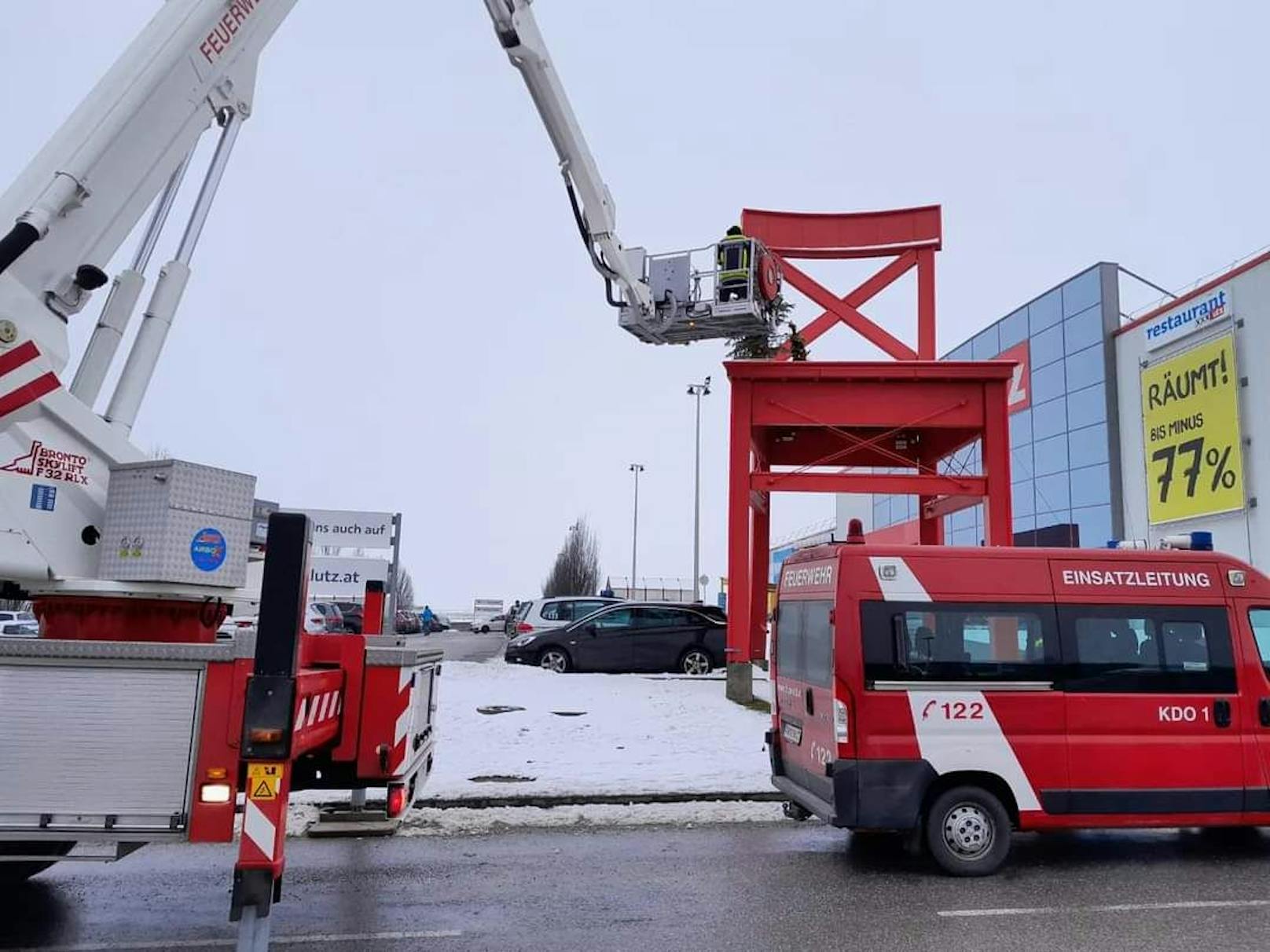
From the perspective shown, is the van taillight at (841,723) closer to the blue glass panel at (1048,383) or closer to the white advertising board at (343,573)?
the white advertising board at (343,573)

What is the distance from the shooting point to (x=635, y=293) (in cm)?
1466

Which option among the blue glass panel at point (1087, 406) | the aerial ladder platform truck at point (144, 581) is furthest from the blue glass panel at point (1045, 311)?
the aerial ladder platform truck at point (144, 581)

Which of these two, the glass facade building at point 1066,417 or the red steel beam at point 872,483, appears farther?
the glass facade building at point 1066,417

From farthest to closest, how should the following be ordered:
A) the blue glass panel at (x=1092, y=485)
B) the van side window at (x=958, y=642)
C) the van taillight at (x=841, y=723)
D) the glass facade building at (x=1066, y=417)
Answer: the glass facade building at (x=1066, y=417), the blue glass panel at (x=1092, y=485), the van side window at (x=958, y=642), the van taillight at (x=841, y=723)

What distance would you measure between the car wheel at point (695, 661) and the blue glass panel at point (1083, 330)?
19176 millimetres

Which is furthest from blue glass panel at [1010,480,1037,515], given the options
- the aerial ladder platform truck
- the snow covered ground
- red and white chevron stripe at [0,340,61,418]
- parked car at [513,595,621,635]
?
red and white chevron stripe at [0,340,61,418]

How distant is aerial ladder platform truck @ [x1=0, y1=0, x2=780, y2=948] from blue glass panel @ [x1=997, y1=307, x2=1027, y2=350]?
32.0 metres

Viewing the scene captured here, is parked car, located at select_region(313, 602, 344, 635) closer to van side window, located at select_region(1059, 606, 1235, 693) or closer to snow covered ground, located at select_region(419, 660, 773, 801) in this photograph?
snow covered ground, located at select_region(419, 660, 773, 801)

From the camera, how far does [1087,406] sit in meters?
31.2

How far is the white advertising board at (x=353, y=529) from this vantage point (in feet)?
51.8

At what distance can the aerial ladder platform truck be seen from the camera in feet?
13.8

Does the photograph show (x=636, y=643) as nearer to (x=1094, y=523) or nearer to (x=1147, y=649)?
(x=1147, y=649)

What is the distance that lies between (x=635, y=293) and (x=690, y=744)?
6820 millimetres

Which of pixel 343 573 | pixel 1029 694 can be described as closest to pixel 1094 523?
pixel 343 573
